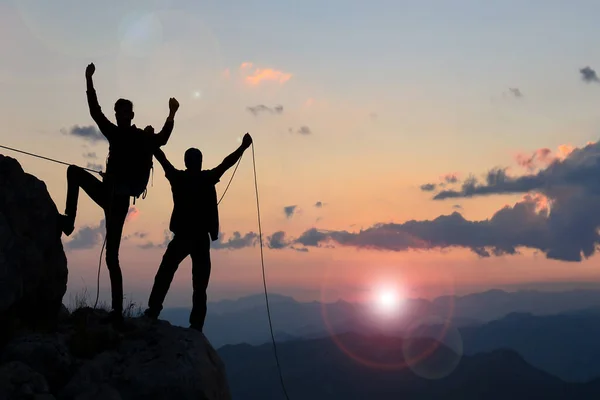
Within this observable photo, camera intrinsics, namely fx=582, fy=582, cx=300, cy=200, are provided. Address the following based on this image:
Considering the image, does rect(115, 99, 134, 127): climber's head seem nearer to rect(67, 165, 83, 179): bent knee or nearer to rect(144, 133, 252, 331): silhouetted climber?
rect(67, 165, 83, 179): bent knee

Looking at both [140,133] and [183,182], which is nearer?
[140,133]

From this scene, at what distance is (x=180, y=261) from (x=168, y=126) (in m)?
2.83

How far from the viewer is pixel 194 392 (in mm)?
9883

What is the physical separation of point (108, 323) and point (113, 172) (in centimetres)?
288

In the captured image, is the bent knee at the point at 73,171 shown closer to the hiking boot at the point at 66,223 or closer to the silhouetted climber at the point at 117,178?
the silhouetted climber at the point at 117,178

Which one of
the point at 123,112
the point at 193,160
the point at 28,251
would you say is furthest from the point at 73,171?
the point at 193,160

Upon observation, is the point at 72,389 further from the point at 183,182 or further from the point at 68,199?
the point at 183,182

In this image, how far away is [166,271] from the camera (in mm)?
11992

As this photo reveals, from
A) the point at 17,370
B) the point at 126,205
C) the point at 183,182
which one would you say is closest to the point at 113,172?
the point at 126,205

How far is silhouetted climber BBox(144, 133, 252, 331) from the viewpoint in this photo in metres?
12.0

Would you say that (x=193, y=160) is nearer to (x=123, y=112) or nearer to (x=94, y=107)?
(x=123, y=112)

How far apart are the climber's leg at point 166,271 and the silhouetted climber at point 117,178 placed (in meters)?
0.99

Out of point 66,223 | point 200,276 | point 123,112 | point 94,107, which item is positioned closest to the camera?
point 94,107

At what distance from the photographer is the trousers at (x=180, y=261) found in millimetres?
11992
